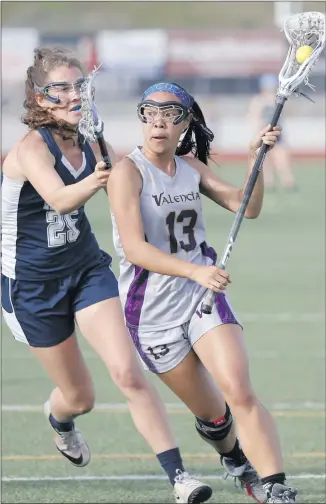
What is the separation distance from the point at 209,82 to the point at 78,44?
4021 mm

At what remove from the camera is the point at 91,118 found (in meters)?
5.36

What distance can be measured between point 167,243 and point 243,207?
1.28 ft

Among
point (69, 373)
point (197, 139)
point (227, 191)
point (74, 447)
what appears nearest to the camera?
point (227, 191)

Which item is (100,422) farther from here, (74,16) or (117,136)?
(74,16)

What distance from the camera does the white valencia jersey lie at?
5652 millimetres

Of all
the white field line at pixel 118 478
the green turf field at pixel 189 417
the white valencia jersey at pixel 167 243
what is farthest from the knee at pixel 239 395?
the white field line at pixel 118 478

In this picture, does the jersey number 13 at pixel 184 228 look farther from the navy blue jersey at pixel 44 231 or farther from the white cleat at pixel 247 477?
the white cleat at pixel 247 477

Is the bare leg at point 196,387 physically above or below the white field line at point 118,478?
above

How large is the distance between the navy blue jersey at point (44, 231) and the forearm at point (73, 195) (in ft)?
1.15

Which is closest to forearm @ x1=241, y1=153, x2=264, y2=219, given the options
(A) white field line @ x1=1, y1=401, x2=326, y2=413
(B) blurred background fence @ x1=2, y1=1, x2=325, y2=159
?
(A) white field line @ x1=1, y1=401, x2=326, y2=413

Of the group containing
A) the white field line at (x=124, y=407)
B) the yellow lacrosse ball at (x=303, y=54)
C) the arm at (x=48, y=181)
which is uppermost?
the yellow lacrosse ball at (x=303, y=54)

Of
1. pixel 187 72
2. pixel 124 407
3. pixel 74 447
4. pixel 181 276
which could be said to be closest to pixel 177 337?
pixel 181 276

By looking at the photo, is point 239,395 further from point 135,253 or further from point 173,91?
point 173,91

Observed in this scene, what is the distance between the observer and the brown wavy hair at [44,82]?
6.05 m
